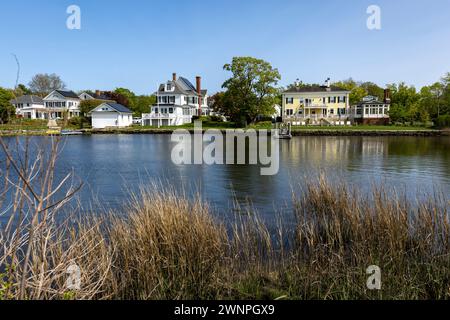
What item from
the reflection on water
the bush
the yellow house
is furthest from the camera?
the yellow house

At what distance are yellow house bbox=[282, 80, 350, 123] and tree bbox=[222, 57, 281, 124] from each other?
7.19 m

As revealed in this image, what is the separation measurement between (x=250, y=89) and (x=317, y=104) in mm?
14857

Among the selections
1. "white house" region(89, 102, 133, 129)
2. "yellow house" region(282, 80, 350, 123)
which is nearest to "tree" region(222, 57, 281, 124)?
"yellow house" region(282, 80, 350, 123)

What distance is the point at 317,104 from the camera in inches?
2640

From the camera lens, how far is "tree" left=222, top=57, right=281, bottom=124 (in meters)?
61.6

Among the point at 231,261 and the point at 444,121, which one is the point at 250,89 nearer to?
the point at 444,121

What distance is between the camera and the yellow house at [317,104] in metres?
66.4

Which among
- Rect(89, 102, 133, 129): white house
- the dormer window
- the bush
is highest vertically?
the dormer window

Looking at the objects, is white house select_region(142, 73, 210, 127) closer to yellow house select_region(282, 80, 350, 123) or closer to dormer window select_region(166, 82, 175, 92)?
dormer window select_region(166, 82, 175, 92)

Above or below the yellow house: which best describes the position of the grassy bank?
below

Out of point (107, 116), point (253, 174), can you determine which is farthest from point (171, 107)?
point (253, 174)

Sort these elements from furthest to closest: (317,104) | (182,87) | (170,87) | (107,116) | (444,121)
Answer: (182,87)
(170,87)
(317,104)
(107,116)
(444,121)
